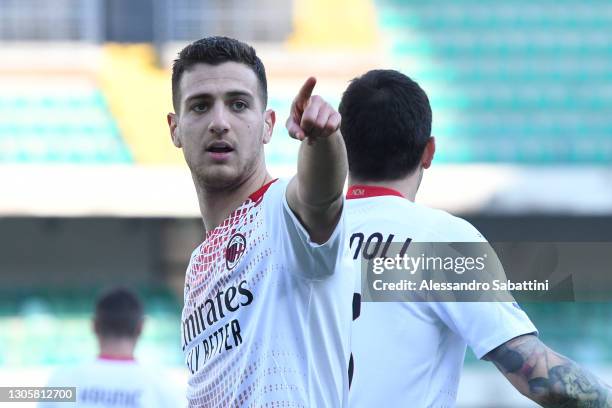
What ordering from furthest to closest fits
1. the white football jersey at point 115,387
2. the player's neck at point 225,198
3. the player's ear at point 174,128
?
the white football jersey at point 115,387 → the player's ear at point 174,128 → the player's neck at point 225,198

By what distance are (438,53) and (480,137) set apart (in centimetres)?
87

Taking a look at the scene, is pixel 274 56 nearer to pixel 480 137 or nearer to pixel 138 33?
pixel 138 33

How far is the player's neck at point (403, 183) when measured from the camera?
96.8 inches

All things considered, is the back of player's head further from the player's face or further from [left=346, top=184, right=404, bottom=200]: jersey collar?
the player's face

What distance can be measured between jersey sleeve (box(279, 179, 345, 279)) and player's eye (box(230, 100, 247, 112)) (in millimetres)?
307

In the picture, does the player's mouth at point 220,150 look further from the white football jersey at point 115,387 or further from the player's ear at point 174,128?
the white football jersey at point 115,387

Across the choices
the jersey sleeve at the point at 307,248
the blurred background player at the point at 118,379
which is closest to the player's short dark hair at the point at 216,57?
the jersey sleeve at the point at 307,248

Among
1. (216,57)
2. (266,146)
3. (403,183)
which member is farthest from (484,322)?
(266,146)

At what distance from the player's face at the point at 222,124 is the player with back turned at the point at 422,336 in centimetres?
32

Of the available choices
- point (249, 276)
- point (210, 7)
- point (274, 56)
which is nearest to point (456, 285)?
point (249, 276)

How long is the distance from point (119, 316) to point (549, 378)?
2665 millimetres

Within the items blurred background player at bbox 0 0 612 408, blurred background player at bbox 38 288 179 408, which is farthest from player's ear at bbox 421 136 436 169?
blurred background player at bbox 0 0 612 408

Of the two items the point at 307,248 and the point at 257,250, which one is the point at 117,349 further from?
the point at 307,248

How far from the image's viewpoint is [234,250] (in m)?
2.02
